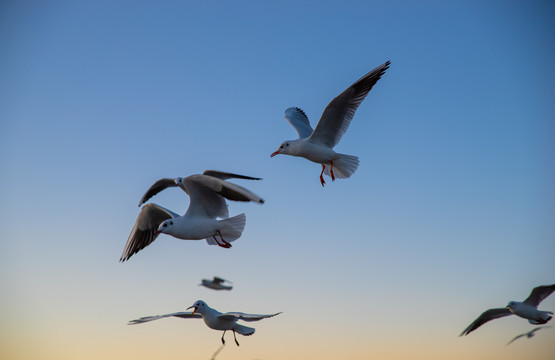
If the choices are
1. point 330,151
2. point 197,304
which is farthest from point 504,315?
point 197,304

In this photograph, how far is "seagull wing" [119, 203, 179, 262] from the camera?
12.4m

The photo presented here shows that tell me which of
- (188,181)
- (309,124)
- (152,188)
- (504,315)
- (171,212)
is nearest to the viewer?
(188,181)

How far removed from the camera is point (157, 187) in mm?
12312

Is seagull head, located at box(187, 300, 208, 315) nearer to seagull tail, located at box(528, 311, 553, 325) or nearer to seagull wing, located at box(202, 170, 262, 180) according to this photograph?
seagull wing, located at box(202, 170, 262, 180)

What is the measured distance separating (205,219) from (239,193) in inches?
60.2

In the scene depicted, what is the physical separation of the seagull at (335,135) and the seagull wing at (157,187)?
6.74 ft

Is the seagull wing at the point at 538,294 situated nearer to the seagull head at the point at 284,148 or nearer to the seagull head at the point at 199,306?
the seagull head at the point at 284,148

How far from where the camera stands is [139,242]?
12656 mm

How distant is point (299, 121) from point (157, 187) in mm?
3672

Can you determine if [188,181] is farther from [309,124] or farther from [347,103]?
[309,124]

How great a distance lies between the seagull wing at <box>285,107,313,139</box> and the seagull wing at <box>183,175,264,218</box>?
3.20 m

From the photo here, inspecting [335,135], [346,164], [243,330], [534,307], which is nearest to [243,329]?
[243,330]

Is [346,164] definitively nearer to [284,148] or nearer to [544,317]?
[284,148]

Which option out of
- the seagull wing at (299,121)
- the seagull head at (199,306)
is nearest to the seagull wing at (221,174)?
the seagull head at (199,306)
